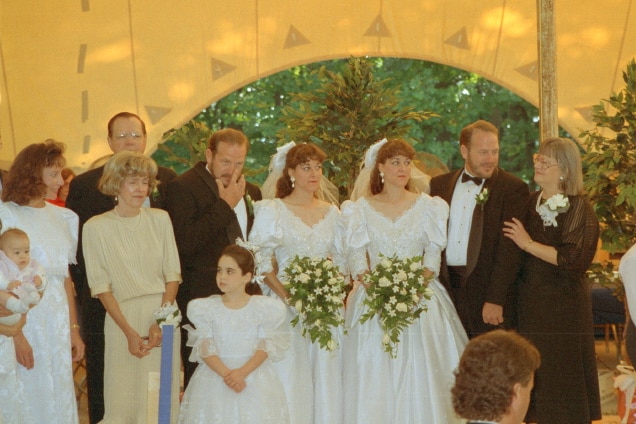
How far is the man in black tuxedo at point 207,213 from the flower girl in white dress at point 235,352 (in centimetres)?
45

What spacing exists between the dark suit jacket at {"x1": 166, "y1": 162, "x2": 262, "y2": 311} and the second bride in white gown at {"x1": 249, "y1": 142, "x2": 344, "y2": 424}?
19cm

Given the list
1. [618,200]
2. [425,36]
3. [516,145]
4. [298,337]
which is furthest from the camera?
[516,145]

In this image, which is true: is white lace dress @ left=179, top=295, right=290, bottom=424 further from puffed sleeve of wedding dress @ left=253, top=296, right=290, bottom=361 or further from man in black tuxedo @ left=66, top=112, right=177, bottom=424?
man in black tuxedo @ left=66, top=112, right=177, bottom=424

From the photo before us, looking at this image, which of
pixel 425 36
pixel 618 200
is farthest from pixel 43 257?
pixel 425 36

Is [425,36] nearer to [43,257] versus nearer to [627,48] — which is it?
[627,48]

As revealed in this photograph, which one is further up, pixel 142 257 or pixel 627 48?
pixel 627 48

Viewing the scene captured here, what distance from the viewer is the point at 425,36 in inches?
452

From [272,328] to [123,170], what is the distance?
3.82ft

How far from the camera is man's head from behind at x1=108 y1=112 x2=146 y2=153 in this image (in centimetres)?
626

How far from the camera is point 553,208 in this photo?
595cm

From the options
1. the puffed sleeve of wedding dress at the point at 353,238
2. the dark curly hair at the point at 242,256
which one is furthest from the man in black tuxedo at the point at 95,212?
the puffed sleeve of wedding dress at the point at 353,238

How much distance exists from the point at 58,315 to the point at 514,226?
265 cm

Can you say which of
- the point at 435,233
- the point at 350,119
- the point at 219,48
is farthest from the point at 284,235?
the point at 219,48

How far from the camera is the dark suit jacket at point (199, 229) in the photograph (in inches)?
239
